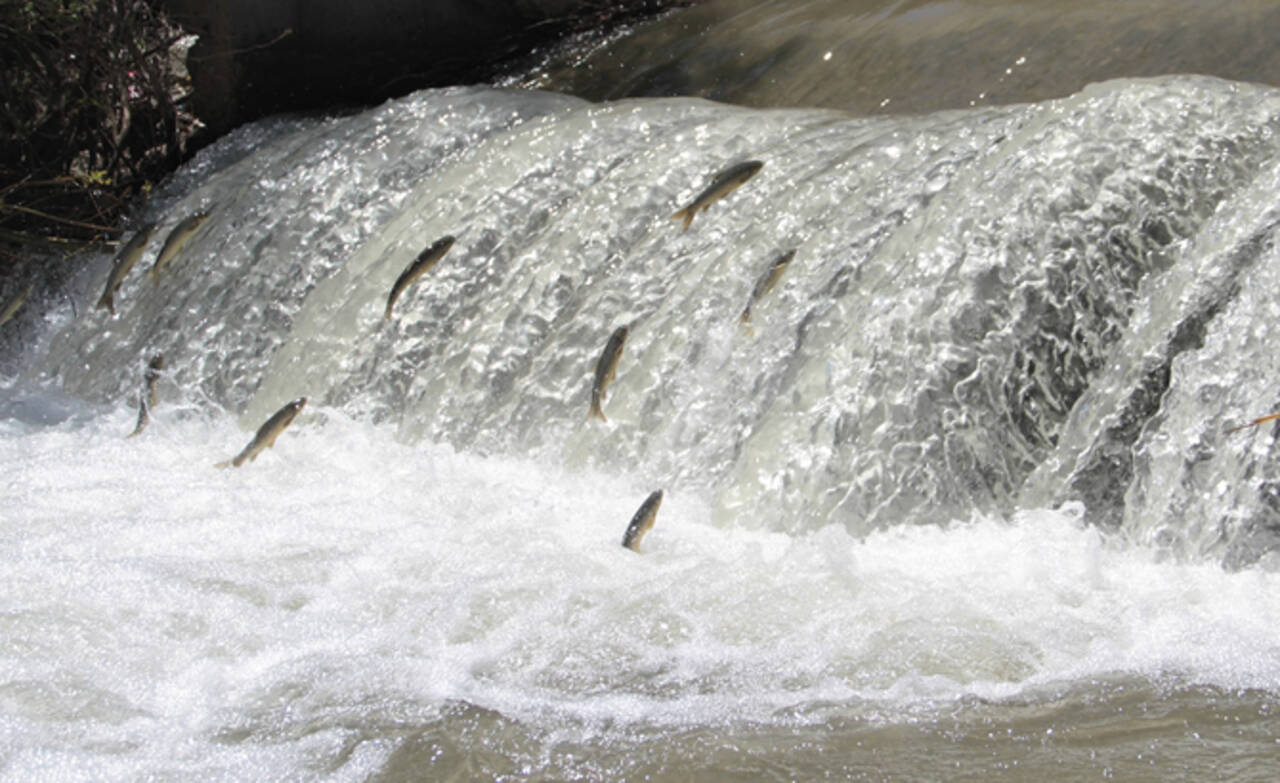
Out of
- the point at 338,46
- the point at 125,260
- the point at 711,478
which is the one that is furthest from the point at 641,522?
the point at 338,46

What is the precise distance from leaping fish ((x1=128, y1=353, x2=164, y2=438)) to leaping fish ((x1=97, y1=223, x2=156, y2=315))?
0.31 meters

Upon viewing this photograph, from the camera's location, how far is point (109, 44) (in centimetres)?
707

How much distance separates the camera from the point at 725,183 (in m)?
4.59

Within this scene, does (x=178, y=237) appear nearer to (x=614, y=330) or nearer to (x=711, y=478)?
(x=614, y=330)

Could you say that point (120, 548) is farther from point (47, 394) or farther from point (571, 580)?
point (47, 394)

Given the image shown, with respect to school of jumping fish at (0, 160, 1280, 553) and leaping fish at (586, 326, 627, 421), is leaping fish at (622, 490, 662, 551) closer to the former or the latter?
school of jumping fish at (0, 160, 1280, 553)

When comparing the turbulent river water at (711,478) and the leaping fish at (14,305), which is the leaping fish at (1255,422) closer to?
the turbulent river water at (711,478)

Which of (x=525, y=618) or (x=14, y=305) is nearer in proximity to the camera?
(x=525, y=618)

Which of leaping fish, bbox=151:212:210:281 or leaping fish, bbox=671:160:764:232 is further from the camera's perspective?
leaping fish, bbox=151:212:210:281

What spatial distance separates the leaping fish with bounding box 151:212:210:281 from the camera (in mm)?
5449

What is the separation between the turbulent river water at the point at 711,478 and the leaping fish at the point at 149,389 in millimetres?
93

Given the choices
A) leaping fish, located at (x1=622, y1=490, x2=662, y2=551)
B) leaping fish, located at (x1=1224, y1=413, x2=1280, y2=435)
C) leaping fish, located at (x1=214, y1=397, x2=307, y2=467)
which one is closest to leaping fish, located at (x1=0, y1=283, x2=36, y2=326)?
leaping fish, located at (x1=214, y1=397, x2=307, y2=467)

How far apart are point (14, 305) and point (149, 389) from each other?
48.2 inches

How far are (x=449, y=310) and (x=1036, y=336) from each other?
2.27 metres
